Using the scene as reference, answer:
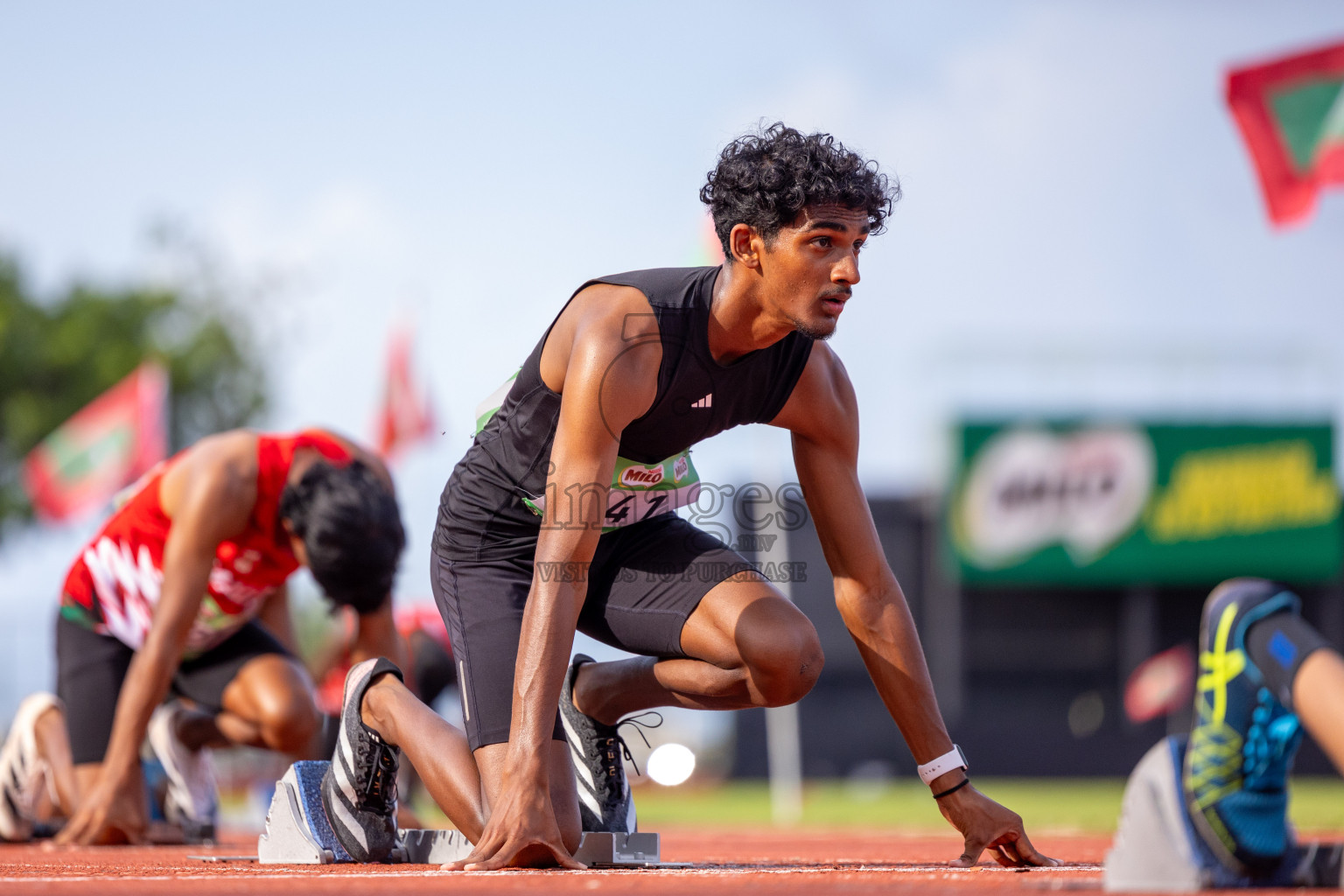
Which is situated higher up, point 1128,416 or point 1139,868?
point 1128,416

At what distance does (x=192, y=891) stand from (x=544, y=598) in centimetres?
99

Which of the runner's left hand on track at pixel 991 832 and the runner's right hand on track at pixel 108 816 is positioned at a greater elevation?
the runner's left hand on track at pixel 991 832

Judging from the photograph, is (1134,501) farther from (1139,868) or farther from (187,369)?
(187,369)

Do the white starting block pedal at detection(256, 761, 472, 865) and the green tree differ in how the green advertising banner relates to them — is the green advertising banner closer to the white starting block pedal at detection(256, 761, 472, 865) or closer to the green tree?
the white starting block pedal at detection(256, 761, 472, 865)

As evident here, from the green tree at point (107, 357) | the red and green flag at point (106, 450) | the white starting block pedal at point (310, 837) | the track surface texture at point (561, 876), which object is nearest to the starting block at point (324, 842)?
the white starting block pedal at point (310, 837)

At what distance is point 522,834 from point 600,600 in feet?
3.57

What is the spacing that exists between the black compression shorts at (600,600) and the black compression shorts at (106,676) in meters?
1.99

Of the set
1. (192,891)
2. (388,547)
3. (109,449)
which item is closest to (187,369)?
(109,449)

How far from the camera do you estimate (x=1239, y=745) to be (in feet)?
8.41

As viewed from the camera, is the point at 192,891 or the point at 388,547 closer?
the point at 192,891

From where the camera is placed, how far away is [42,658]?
22.6 metres

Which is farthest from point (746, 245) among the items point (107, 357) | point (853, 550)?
point (107, 357)

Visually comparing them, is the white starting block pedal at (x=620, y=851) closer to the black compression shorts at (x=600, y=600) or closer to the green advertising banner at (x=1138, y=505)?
the black compression shorts at (x=600, y=600)

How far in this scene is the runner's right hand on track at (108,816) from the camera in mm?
5121
